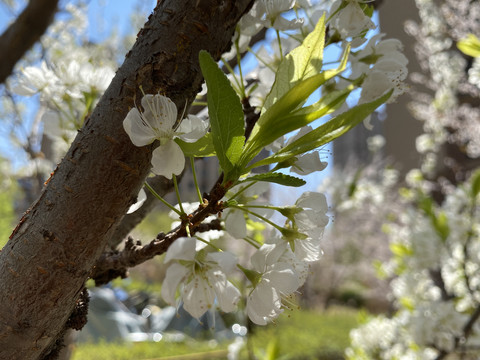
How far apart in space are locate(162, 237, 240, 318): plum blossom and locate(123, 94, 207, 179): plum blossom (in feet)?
0.22

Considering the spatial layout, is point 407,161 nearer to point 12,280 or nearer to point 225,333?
point 225,333

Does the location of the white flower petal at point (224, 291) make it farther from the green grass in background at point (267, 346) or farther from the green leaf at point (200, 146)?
the green grass in background at point (267, 346)

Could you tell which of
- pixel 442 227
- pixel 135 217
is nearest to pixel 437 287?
pixel 442 227

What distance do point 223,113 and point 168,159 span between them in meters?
0.06

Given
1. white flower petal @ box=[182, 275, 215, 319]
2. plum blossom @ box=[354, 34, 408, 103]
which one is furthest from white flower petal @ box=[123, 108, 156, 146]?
plum blossom @ box=[354, 34, 408, 103]

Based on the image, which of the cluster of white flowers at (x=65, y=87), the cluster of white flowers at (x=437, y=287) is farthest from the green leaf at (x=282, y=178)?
the cluster of white flowers at (x=437, y=287)

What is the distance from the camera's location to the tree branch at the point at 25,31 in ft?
3.62

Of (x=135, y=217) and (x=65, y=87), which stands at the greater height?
(x=65, y=87)

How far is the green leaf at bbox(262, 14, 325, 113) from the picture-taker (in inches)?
11.3

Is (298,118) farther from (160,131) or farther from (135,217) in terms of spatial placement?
(135,217)

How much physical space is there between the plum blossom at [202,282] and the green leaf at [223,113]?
0.07 metres

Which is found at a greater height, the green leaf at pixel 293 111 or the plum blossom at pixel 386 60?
the plum blossom at pixel 386 60

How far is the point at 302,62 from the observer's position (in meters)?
0.29

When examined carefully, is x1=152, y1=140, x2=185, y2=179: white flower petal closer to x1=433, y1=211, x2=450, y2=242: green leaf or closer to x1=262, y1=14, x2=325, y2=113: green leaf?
x1=262, y1=14, x2=325, y2=113: green leaf
